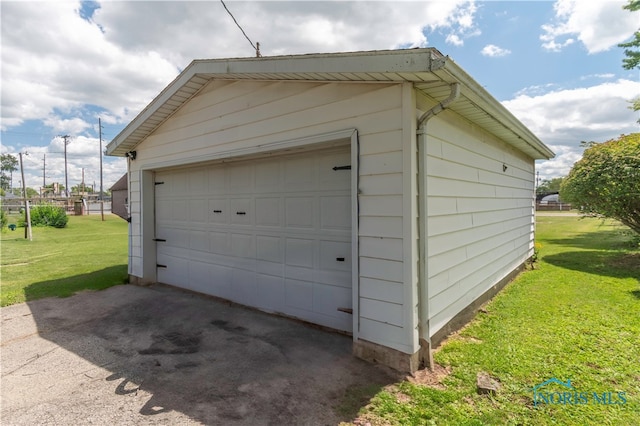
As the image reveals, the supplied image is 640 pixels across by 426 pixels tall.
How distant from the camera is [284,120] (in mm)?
3545

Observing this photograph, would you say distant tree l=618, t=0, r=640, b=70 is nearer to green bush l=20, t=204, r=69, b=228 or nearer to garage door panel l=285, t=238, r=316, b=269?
garage door panel l=285, t=238, r=316, b=269

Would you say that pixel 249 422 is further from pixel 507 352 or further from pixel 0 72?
pixel 0 72

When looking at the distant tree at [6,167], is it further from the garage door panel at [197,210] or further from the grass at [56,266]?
the garage door panel at [197,210]

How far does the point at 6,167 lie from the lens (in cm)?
5225

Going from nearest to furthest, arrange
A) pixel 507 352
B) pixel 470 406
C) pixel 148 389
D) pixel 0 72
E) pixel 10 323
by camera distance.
A: 1. pixel 470 406
2. pixel 148 389
3. pixel 507 352
4. pixel 10 323
5. pixel 0 72

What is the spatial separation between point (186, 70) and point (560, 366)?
5507mm

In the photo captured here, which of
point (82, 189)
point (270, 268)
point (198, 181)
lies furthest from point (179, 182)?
point (82, 189)

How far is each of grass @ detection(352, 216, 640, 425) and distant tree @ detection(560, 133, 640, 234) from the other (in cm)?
259

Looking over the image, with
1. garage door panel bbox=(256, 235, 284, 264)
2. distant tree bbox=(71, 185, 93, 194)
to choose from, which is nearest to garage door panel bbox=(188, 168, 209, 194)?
garage door panel bbox=(256, 235, 284, 264)

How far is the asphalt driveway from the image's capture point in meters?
2.14

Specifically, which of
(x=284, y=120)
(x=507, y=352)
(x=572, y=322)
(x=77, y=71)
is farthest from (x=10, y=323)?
(x=77, y=71)

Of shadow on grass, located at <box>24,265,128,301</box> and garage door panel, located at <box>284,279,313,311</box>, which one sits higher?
garage door panel, located at <box>284,279,313,311</box>

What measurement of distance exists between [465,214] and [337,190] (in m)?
1.70

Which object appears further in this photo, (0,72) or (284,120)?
(0,72)
